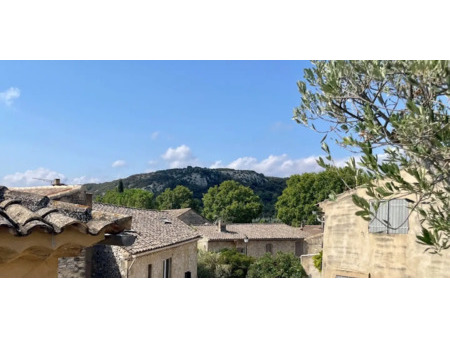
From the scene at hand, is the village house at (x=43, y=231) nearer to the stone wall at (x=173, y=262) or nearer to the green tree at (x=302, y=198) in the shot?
the stone wall at (x=173, y=262)

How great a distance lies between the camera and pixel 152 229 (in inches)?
417

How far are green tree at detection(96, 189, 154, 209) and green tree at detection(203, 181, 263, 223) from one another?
3436 mm

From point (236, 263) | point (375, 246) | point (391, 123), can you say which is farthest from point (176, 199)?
point (391, 123)

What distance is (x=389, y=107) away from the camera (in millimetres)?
2178

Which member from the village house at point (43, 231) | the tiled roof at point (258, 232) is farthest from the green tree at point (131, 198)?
the village house at point (43, 231)

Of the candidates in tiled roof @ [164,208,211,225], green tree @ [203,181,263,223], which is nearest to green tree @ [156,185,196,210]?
green tree @ [203,181,263,223]

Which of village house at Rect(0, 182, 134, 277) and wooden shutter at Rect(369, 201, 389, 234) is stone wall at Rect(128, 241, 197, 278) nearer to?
wooden shutter at Rect(369, 201, 389, 234)

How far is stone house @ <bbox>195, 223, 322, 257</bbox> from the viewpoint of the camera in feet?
58.1

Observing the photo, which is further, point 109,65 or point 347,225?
point 109,65

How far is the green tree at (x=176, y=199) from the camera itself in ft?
85.8
